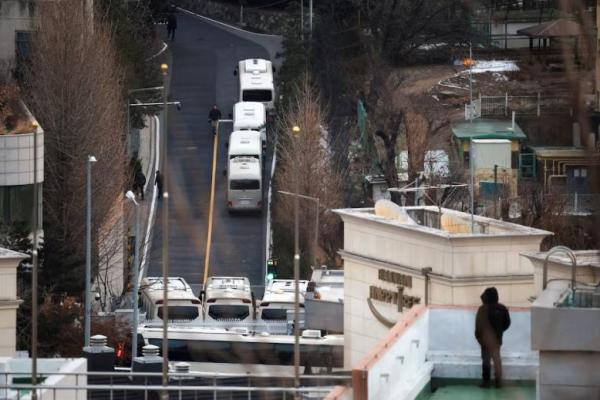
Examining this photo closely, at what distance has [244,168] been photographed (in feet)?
233

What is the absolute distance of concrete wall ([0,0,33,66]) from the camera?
62031 millimetres

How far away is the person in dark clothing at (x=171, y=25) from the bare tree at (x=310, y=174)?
2004cm

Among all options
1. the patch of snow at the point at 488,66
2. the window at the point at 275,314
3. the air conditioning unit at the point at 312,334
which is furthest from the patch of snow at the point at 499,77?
the air conditioning unit at the point at 312,334

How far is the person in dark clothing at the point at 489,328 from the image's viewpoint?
19812 millimetres

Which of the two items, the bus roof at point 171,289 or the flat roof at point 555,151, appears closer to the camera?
the bus roof at point 171,289

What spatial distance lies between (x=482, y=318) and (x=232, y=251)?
47.3 m

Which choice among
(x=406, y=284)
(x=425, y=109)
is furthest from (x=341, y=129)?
(x=406, y=284)

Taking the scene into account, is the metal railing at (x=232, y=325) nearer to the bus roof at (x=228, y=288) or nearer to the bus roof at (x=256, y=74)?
the bus roof at (x=228, y=288)

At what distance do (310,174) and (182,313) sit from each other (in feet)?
37.1

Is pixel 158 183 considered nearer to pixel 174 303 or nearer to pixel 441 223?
pixel 174 303

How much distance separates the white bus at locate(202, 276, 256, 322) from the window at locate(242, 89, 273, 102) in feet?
81.3

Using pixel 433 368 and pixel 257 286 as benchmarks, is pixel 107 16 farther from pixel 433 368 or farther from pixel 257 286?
pixel 433 368

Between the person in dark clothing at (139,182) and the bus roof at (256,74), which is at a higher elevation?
the bus roof at (256,74)

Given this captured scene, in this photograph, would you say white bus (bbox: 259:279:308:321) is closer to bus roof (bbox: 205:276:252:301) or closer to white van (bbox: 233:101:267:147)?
bus roof (bbox: 205:276:252:301)
